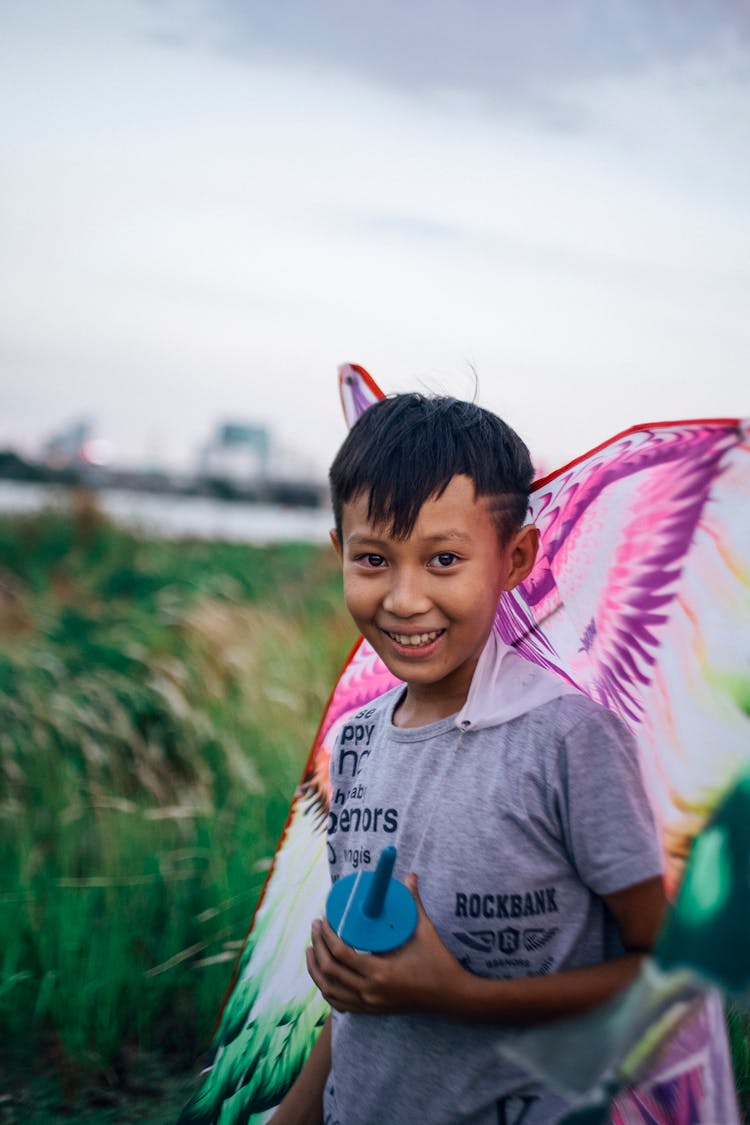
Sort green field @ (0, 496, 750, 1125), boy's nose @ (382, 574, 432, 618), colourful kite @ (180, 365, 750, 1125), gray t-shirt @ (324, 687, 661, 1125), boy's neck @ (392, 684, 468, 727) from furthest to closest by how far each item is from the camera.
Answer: green field @ (0, 496, 750, 1125)
boy's neck @ (392, 684, 468, 727)
boy's nose @ (382, 574, 432, 618)
gray t-shirt @ (324, 687, 661, 1125)
colourful kite @ (180, 365, 750, 1125)

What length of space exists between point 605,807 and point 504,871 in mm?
159

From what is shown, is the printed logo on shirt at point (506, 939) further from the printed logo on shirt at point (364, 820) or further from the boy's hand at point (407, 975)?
the printed logo on shirt at point (364, 820)

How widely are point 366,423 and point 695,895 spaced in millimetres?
784

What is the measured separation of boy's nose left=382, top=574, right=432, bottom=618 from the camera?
1.36 metres

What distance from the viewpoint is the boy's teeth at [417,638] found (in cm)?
139

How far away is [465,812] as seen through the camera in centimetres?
133

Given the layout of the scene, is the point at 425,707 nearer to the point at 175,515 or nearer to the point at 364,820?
the point at 364,820

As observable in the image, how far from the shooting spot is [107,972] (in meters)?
2.44

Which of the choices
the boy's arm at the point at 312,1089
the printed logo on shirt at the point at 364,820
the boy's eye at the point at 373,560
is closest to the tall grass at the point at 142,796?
the boy's arm at the point at 312,1089

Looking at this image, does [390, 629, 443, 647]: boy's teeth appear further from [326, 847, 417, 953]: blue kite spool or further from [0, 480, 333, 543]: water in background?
[0, 480, 333, 543]: water in background

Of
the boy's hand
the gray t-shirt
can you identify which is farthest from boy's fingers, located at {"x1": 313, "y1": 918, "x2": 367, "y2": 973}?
the gray t-shirt

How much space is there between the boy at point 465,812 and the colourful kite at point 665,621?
5cm

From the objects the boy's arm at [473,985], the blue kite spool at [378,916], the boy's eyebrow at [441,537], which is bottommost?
the boy's arm at [473,985]

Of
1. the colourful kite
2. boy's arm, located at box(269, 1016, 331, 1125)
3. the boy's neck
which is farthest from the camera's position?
boy's arm, located at box(269, 1016, 331, 1125)
